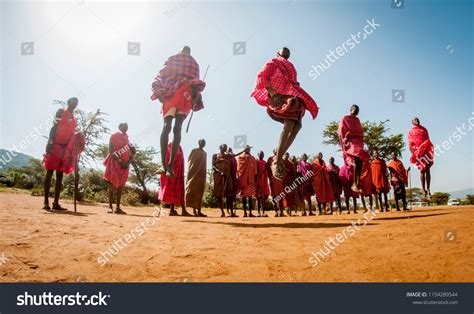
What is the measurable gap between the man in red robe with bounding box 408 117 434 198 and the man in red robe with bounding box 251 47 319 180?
545 cm

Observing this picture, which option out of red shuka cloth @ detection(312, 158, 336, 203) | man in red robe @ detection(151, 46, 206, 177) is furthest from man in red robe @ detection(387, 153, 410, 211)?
man in red robe @ detection(151, 46, 206, 177)

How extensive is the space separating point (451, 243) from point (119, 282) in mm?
2813

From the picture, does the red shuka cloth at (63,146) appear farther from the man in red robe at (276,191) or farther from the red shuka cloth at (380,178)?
the red shuka cloth at (380,178)

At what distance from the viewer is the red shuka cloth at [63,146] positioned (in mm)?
6605

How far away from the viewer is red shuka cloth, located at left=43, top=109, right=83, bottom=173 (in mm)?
6605

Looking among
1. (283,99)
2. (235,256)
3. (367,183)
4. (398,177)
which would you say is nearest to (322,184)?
(367,183)

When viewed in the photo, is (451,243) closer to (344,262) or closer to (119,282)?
(344,262)

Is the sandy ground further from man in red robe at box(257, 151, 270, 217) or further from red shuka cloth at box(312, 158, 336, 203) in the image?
red shuka cloth at box(312, 158, 336, 203)

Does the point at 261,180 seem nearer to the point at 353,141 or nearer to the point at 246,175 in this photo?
the point at 246,175

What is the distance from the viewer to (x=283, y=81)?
15.5 ft

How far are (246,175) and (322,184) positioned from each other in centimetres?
311
